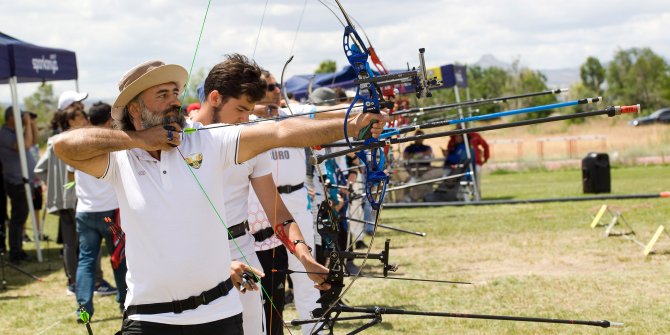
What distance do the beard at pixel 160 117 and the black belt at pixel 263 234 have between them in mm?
1458

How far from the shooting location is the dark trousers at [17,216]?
11.9 m

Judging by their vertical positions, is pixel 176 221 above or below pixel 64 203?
above

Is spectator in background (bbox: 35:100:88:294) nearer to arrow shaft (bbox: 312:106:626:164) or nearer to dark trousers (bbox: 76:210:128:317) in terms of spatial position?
dark trousers (bbox: 76:210:128:317)

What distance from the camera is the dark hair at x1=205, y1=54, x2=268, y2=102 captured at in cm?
454

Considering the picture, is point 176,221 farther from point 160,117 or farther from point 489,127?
point 489,127

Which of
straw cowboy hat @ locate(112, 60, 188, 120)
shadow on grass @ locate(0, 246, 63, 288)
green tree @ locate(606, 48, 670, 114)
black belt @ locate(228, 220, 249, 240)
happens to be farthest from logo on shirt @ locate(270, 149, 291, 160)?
Answer: green tree @ locate(606, 48, 670, 114)

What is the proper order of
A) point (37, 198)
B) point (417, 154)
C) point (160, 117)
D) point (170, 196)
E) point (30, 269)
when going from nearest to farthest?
1. point (170, 196)
2. point (160, 117)
3. point (30, 269)
4. point (37, 198)
5. point (417, 154)

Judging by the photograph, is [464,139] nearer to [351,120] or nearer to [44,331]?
[44,331]

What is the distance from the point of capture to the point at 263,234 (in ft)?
16.1

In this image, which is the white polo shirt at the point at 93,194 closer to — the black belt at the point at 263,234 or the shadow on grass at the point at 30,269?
the shadow on grass at the point at 30,269

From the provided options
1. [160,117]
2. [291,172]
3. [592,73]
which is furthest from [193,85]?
[592,73]

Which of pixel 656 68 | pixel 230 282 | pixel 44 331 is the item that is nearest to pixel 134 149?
pixel 230 282

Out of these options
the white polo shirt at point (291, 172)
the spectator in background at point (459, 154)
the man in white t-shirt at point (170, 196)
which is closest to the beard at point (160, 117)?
the man in white t-shirt at point (170, 196)

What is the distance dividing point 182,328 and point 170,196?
0.50 metres
